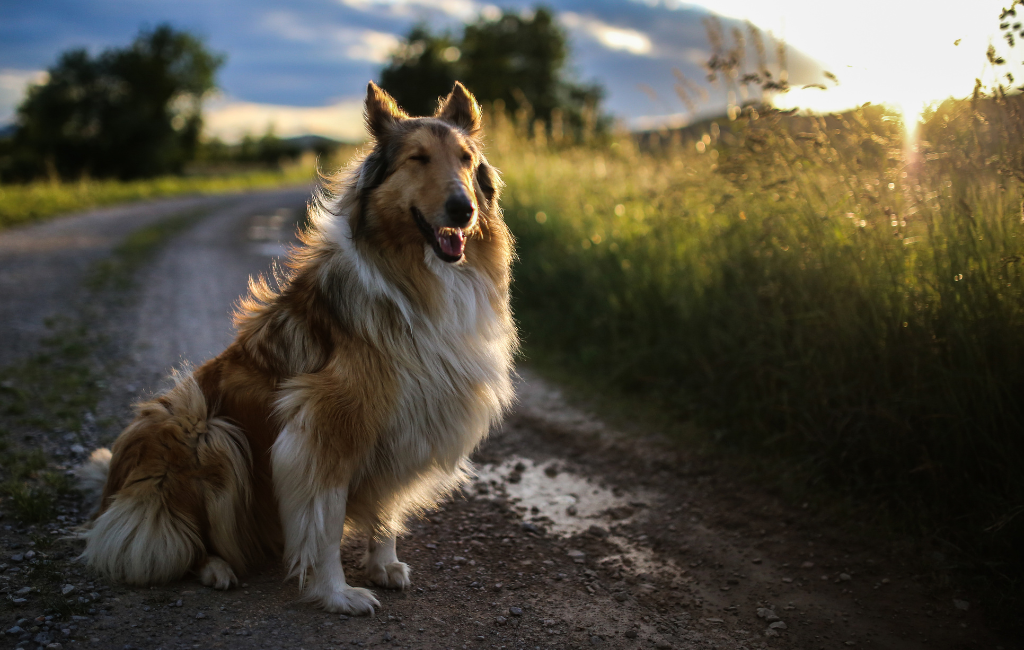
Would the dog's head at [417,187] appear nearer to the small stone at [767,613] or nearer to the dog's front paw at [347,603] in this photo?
the dog's front paw at [347,603]

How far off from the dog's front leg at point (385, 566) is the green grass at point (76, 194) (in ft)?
19.9

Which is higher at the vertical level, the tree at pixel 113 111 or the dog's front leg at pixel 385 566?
the tree at pixel 113 111

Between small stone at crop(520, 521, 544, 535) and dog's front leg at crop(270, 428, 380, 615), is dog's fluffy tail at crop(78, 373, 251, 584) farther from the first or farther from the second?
small stone at crop(520, 521, 544, 535)

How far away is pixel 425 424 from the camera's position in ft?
10.6

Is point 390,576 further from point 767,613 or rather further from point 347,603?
point 767,613

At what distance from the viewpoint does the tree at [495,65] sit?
1042 inches

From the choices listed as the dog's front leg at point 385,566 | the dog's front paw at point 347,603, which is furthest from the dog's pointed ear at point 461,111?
the dog's front paw at point 347,603

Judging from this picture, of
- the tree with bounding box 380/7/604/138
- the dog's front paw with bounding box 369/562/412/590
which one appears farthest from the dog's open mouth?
the tree with bounding box 380/7/604/138

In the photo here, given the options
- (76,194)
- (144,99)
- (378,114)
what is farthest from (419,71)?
(378,114)

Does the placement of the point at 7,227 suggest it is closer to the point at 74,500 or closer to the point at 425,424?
the point at 74,500

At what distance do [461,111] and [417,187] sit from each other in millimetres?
824

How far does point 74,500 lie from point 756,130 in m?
5.32

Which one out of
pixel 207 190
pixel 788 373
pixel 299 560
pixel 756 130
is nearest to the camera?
pixel 299 560

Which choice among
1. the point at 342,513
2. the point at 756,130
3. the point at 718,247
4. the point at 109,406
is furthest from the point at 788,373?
the point at 109,406
